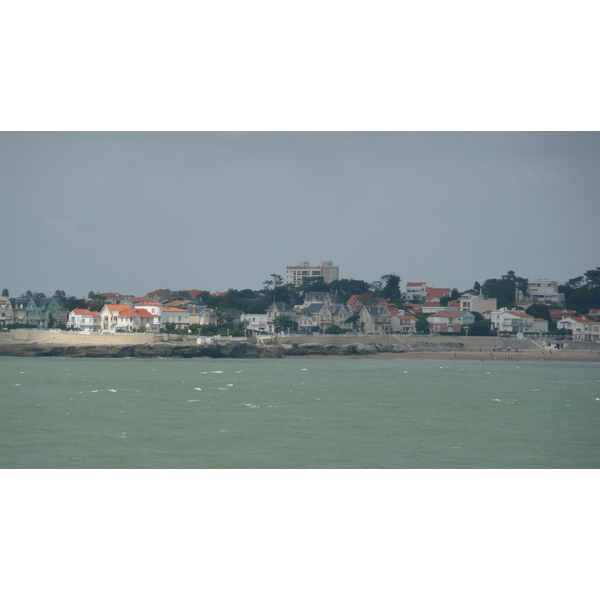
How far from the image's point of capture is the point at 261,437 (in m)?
7.36

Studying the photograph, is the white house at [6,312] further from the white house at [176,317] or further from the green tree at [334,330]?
the green tree at [334,330]

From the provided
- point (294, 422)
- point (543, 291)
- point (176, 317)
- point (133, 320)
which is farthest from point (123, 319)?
point (294, 422)

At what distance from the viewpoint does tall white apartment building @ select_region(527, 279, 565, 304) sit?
1139 inches

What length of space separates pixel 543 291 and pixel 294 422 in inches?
928

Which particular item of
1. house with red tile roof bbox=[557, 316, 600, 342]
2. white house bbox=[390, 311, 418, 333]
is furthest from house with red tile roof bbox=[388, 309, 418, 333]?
house with red tile roof bbox=[557, 316, 600, 342]

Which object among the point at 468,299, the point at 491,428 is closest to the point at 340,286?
the point at 468,299

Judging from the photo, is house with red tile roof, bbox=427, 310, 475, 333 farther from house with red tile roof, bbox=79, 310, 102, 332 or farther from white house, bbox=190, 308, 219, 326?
house with red tile roof, bbox=79, 310, 102, 332

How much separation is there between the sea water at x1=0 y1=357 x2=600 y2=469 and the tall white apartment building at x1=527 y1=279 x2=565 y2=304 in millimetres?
15004

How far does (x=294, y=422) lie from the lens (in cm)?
838

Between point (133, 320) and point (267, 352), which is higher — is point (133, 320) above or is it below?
above

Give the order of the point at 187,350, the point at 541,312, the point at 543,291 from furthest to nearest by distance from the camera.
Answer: the point at 543,291 < the point at 541,312 < the point at 187,350

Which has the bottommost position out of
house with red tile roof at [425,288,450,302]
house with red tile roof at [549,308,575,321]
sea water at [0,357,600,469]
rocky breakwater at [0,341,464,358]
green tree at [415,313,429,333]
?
sea water at [0,357,600,469]

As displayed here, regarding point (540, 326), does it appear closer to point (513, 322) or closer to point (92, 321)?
point (513, 322)

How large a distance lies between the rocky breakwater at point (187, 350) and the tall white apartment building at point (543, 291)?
26.2 feet
